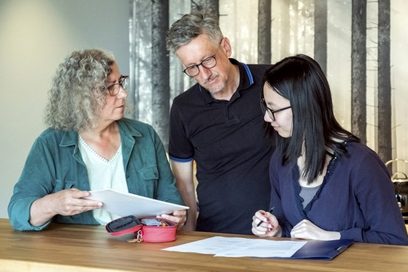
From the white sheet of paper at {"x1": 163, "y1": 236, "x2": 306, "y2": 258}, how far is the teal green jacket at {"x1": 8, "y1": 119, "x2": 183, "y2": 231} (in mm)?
510

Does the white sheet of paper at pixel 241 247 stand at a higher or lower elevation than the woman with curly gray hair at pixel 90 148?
lower

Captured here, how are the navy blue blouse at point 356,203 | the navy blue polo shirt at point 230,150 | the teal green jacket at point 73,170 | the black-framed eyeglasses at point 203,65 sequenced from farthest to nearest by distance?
the navy blue polo shirt at point 230,150 < the black-framed eyeglasses at point 203,65 < the teal green jacket at point 73,170 < the navy blue blouse at point 356,203

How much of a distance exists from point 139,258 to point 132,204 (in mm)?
290

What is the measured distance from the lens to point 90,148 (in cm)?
223

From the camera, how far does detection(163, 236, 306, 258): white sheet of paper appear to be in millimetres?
1563

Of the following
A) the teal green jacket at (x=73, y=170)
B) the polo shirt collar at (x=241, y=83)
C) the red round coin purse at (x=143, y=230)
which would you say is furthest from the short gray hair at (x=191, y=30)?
the red round coin purse at (x=143, y=230)

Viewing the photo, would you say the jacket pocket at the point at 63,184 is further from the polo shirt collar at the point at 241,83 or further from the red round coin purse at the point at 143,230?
the polo shirt collar at the point at 241,83

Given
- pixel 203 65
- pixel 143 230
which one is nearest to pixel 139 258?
pixel 143 230

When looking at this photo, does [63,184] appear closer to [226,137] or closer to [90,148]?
[90,148]

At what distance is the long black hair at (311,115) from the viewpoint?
1853 mm

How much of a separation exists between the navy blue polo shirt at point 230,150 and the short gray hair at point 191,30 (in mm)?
242

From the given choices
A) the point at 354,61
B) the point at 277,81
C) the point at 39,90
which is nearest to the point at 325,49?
the point at 354,61

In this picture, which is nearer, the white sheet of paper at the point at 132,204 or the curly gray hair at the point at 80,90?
the white sheet of paper at the point at 132,204

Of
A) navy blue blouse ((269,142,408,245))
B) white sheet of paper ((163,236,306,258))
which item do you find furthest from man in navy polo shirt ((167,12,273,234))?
white sheet of paper ((163,236,306,258))
